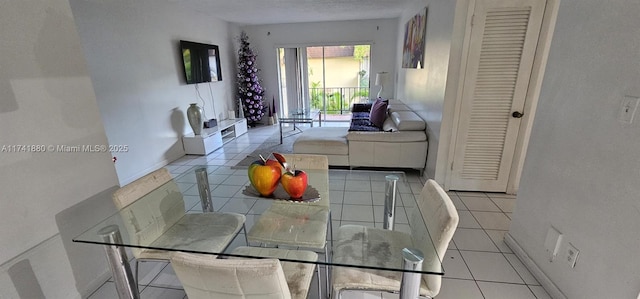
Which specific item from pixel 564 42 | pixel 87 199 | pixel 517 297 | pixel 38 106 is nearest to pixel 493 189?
pixel 517 297

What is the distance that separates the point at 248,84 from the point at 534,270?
556cm

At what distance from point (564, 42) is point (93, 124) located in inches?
110

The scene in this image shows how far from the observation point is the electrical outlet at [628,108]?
1.13 metres

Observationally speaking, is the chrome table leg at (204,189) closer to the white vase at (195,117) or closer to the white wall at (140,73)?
the white wall at (140,73)

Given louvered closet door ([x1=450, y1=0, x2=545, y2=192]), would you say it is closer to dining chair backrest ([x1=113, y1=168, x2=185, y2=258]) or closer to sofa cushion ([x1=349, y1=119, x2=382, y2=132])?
sofa cushion ([x1=349, y1=119, x2=382, y2=132])

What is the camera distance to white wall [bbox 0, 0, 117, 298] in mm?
1293

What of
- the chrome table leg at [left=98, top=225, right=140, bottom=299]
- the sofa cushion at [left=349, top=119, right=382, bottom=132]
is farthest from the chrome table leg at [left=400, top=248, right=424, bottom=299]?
the sofa cushion at [left=349, top=119, right=382, bottom=132]

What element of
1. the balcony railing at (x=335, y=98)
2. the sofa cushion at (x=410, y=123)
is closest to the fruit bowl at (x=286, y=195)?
the sofa cushion at (x=410, y=123)

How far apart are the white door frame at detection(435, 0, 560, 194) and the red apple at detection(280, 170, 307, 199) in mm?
1824

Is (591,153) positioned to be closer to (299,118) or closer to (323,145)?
(323,145)

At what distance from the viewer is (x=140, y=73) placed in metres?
3.46

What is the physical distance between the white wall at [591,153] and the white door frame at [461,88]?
88 cm

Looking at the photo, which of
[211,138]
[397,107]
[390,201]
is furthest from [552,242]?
[211,138]

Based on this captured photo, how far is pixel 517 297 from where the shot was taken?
160 cm
